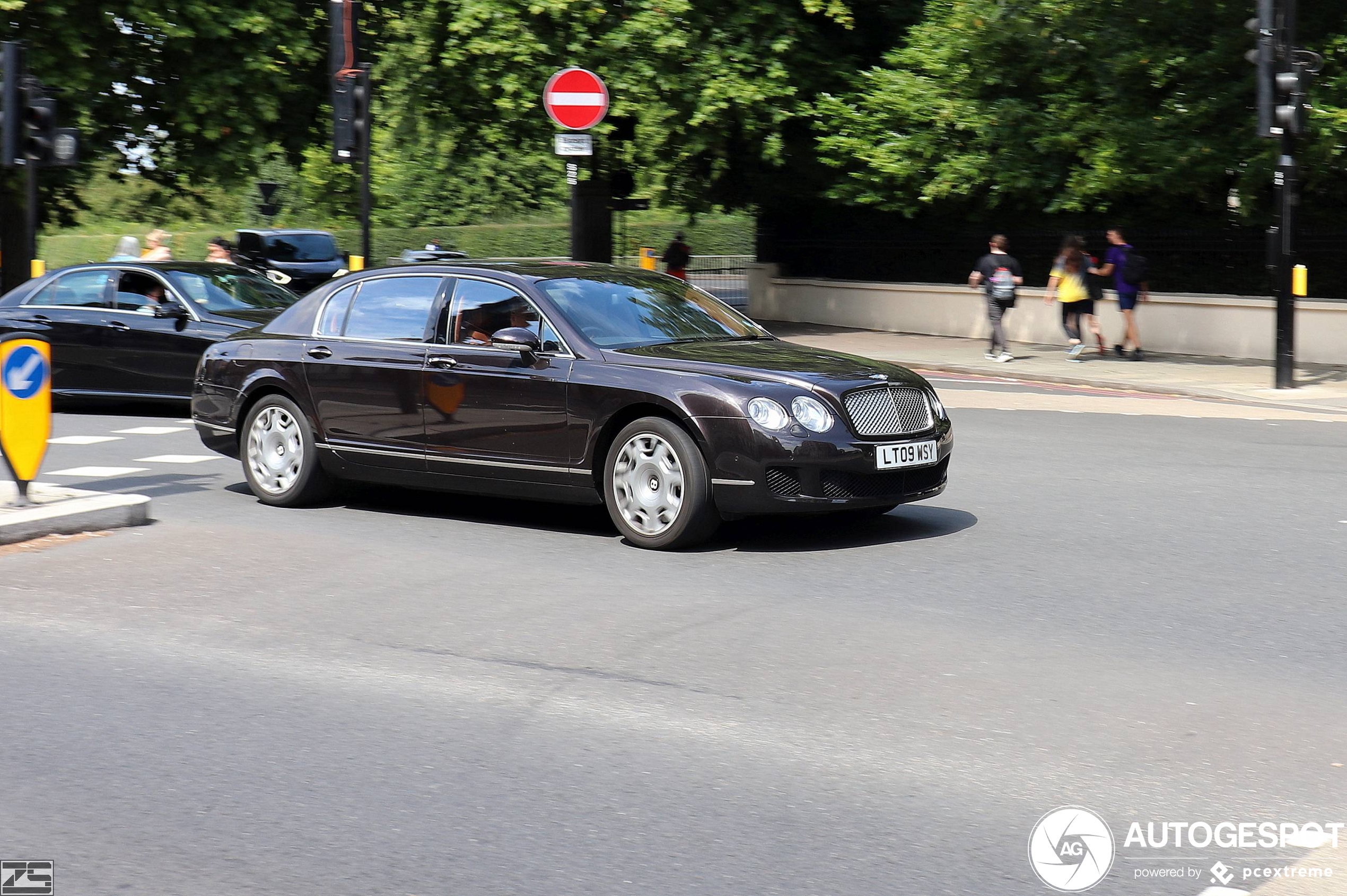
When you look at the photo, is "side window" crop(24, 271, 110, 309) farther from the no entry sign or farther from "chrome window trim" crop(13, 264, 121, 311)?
the no entry sign

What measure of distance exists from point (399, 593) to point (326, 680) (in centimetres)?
155

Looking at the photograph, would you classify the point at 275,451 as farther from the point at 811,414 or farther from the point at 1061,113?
the point at 1061,113

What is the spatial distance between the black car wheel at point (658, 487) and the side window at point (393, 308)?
168 cm

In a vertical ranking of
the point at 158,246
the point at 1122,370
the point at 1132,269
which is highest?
the point at 158,246

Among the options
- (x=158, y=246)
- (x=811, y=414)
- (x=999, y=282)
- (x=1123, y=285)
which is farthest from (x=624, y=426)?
(x=1123, y=285)

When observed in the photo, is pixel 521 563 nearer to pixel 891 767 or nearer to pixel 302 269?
pixel 891 767

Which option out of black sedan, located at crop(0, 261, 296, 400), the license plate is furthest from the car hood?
black sedan, located at crop(0, 261, 296, 400)

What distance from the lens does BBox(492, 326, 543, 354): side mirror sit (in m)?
8.88

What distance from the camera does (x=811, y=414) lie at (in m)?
8.27

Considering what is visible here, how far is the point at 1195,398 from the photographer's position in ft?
60.6

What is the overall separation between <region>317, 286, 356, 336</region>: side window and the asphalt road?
3.77 feet

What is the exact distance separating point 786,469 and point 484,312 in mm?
2197

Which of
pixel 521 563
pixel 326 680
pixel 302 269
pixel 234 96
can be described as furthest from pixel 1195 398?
pixel 302 269

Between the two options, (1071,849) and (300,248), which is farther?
(300,248)
